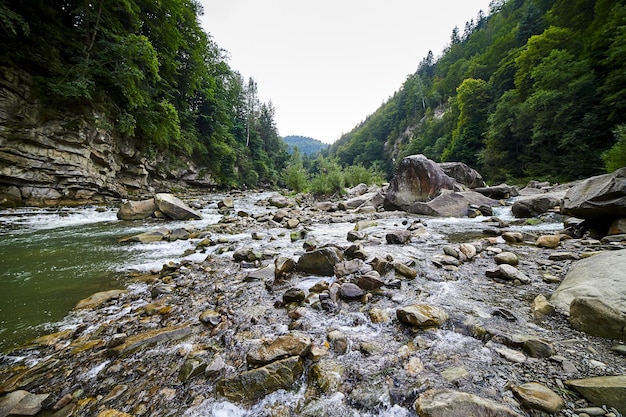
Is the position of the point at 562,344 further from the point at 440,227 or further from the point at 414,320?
the point at 440,227

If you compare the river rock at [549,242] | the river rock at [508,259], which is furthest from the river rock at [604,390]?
the river rock at [549,242]

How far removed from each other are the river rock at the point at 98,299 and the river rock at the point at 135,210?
266 inches

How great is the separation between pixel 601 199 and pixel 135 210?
1259 cm

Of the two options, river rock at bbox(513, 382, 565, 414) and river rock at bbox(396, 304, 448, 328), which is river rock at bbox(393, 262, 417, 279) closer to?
river rock at bbox(396, 304, 448, 328)

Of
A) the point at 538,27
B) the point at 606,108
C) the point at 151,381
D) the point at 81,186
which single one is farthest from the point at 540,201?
the point at 538,27

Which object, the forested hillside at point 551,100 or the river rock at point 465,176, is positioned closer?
the forested hillside at point 551,100

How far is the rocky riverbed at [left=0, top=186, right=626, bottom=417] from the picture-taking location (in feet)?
4.57

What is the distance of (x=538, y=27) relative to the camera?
27547mm

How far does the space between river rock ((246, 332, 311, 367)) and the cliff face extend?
12367 mm

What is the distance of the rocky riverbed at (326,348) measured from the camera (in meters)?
1.39

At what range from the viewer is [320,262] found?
353 cm

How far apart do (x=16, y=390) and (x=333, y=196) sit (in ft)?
52.2

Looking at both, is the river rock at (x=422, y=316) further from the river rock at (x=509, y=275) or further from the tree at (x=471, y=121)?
the tree at (x=471, y=121)

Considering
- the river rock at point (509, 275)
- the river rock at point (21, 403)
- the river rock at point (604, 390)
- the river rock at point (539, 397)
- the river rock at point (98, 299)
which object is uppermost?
the river rock at point (604, 390)
